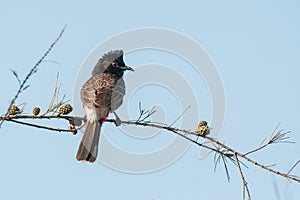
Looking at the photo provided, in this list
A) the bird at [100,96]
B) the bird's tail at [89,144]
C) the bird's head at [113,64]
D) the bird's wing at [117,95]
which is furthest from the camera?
the bird's head at [113,64]

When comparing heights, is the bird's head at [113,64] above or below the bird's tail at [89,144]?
above

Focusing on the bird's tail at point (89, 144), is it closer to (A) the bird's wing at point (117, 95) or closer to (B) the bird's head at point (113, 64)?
(A) the bird's wing at point (117, 95)

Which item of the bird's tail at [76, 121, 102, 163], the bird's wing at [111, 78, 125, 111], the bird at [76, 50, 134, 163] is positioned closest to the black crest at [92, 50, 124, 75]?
the bird at [76, 50, 134, 163]

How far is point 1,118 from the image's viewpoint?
2.94 metres

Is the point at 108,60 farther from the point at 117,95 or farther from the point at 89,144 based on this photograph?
the point at 89,144

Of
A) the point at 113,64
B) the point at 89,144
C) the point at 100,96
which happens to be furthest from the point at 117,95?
the point at 89,144

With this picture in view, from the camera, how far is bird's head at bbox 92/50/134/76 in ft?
24.2

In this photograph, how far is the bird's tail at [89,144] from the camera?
17.7 ft

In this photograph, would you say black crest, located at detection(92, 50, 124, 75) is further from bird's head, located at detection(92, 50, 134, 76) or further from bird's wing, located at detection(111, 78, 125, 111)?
bird's wing, located at detection(111, 78, 125, 111)

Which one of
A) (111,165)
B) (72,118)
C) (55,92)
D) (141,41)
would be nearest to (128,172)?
(111,165)

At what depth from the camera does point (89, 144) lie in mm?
5449

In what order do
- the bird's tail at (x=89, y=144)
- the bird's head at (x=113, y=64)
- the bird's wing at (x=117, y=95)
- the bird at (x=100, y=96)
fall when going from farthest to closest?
the bird's head at (x=113, y=64) < the bird's wing at (x=117, y=95) < the bird at (x=100, y=96) < the bird's tail at (x=89, y=144)

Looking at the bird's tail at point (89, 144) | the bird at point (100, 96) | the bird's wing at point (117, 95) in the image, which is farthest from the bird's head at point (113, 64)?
the bird's tail at point (89, 144)

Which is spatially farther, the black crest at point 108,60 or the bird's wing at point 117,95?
the black crest at point 108,60
